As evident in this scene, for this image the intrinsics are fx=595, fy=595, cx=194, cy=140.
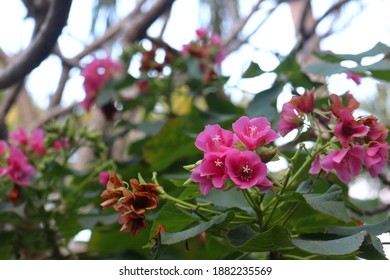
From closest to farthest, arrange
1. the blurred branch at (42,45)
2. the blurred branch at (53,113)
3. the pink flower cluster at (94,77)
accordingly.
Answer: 1. the blurred branch at (42,45)
2. the pink flower cluster at (94,77)
3. the blurred branch at (53,113)

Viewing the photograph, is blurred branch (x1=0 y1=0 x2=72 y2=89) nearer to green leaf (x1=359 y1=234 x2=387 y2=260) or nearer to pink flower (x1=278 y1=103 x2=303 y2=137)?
pink flower (x1=278 y1=103 x2=303 y2=137)

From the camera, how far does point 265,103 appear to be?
111cm

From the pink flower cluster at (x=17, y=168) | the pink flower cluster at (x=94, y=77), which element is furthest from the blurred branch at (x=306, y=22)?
the pink flower cluster at (x=17, y=168)

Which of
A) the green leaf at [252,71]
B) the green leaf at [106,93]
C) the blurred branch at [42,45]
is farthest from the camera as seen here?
the green leaf at [106,93]

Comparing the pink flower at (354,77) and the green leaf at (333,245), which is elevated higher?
the pink flower at (354,77)

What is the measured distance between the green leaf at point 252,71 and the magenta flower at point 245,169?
1.74 feet

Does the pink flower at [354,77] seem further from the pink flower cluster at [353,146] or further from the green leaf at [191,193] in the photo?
the green leaf at [191,193]

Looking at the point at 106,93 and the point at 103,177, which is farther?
the point at 106,93

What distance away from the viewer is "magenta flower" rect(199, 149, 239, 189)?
0.63m

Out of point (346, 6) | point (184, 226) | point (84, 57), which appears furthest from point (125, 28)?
point (184, 226)

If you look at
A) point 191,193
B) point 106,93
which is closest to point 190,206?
point 191,193

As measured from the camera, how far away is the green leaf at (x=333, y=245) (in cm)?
60

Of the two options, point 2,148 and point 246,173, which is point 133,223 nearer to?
point 246,173

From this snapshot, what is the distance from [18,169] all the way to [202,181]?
540 millimetres
